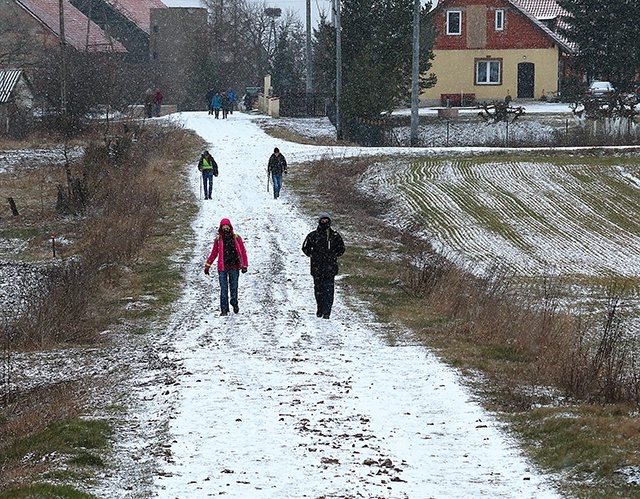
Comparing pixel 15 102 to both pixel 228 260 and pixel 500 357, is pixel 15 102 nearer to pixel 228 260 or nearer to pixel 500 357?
pixel 228 260

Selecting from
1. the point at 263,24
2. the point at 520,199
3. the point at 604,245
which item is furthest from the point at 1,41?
the point at 604,245

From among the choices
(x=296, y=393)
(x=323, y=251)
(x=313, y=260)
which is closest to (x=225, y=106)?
(x=313, y=260)

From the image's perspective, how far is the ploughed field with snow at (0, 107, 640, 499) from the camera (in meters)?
9.41

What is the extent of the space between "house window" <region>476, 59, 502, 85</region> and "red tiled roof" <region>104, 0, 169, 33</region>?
101 feet

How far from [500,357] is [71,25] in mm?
64547

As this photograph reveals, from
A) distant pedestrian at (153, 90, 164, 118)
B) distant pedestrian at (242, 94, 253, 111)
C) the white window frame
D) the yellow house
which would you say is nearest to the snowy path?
distant pedestrian at (153, 90, 164, 118)

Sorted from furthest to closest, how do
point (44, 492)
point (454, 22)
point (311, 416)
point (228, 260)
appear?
1. point (454, 22)
2. point (228, 260)
3. point (311, 416)
4. point (44, 492)

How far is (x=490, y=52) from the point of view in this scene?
212 feet

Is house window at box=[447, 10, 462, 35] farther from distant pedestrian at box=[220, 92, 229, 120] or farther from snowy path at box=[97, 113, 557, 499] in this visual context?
snowy path at box=[97, 113, 557, 499]

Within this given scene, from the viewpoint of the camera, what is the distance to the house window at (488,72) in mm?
64562

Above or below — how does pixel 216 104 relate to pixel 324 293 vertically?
above

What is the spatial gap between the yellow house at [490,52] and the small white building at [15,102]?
25.2 metres

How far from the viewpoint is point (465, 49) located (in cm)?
6450

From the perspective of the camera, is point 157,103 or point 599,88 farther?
point 599,88
